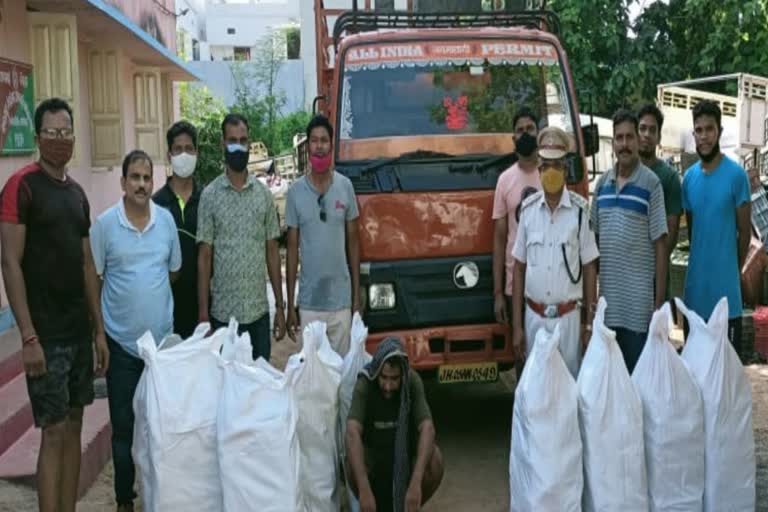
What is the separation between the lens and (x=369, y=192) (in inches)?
203

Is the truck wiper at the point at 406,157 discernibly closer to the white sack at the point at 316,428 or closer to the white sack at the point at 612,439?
the white sack at the point at 316,428

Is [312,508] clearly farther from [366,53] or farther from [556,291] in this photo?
[366,53]

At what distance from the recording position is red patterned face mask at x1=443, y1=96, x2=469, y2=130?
5520 millimetres

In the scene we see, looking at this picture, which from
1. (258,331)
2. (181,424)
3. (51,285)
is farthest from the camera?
(258,331)

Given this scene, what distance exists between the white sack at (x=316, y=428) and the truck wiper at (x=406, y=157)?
142 centimetres

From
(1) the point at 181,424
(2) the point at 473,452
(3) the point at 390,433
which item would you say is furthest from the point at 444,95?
(1) the point at 181,424

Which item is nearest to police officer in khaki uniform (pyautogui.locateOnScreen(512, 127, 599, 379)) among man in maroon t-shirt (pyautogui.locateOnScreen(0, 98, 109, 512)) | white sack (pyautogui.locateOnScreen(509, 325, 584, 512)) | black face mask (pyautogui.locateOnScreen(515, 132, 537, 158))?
black face mask (pyautogui.locateOnScreen(515, 132, 537, 158))

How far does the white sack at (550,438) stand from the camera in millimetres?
3859

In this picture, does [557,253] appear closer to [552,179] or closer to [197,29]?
[552,179]

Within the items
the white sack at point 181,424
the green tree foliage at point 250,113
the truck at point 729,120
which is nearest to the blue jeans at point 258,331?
the white sack at point 181,424

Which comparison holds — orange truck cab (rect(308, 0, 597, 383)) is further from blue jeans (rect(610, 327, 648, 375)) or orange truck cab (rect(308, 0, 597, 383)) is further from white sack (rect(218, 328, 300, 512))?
white sack (rect(218, 328, 300, 512))

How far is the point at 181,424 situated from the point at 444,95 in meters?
2.79

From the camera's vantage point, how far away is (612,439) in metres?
3.86

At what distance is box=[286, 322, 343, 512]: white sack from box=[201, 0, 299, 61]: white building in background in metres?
49.5
